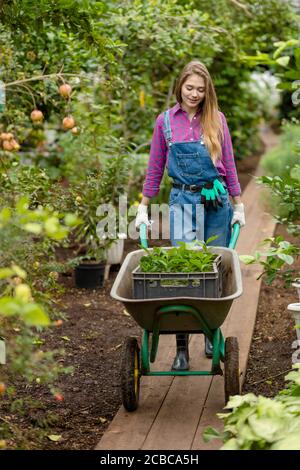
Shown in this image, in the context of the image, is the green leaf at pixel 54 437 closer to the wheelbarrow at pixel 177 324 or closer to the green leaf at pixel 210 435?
the wheelbarrow at pixel 177 324

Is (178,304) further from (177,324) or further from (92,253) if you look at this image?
(92,253)

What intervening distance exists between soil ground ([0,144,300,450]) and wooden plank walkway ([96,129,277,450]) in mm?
93

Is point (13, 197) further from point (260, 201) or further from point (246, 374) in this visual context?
point (260, 201)

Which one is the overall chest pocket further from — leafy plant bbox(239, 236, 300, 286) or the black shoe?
the black shoe

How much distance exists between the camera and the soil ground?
366cm

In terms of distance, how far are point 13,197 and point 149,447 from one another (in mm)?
1342

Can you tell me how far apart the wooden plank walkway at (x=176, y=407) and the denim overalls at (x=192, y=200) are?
720mm

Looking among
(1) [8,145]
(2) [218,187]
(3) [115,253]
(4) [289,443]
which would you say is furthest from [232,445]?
(3) [115,253]

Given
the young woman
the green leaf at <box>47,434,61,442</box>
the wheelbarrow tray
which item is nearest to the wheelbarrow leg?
the young woman

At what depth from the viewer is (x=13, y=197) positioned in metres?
3.89

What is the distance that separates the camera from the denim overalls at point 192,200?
14.3 feet

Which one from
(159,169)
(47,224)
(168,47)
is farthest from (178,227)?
(168,47)

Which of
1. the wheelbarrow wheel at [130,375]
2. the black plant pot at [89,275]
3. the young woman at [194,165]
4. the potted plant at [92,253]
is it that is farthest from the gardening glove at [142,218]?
the black plant pot at [89,275]
